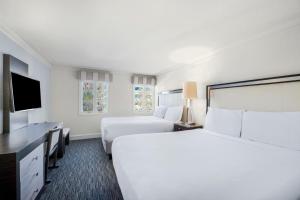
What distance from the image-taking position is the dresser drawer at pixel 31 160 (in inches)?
57.6

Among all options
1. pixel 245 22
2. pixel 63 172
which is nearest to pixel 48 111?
pixel 63 172

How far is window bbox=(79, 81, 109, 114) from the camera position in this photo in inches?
187

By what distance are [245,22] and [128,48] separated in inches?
77.1

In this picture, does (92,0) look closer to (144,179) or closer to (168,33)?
(168,33)

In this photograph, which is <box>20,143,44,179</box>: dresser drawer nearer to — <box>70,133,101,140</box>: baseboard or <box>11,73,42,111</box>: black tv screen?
<box>11,73,42,111</box>: black tv screen

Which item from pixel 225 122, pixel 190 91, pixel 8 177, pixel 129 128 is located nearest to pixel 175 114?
pixel 190 91

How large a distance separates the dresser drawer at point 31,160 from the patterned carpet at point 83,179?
492mm

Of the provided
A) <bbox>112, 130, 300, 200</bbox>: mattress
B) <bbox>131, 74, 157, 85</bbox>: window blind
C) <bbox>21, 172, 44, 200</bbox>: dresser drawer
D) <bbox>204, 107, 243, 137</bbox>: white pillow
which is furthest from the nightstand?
<bbox>21, 172, 44, 200</bbox>: dresser drawer

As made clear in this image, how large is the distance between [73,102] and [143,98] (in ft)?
7.78

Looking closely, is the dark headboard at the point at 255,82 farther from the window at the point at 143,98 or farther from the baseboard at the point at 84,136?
the baseboard at the point at 84,136

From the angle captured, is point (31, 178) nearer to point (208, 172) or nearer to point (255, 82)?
point (208, 172)

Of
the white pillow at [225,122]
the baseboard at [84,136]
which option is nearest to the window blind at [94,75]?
the baseboard at [84,136]

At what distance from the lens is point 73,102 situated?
4590 mm

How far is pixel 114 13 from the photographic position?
1.77 metres
